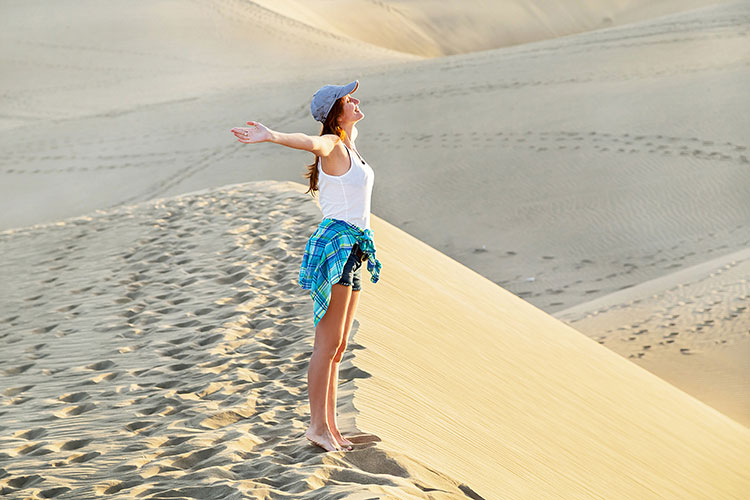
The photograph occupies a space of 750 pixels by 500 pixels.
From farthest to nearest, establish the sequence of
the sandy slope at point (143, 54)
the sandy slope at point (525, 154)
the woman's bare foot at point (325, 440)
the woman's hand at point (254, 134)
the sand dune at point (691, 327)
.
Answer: the sandy slope at point (143, 54) → the sandy slope at point (525, 154) → the sand dune at point (691, 327) → the woman's bare foot at point (325, 440) → the woman's hand at point (254, 134)

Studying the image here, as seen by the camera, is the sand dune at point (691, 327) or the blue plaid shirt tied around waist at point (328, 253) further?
the sand dune at point (691, 327)

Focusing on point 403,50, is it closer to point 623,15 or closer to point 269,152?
point 623,15

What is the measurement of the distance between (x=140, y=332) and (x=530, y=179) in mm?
11466

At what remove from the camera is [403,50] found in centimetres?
4116

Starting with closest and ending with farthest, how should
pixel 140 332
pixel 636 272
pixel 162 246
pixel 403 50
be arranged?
1. pixel 140 332
2. pixel 162 246
3. pixel 636 272
4. pixel 403 50

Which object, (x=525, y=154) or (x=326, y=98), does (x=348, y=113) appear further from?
(x=525, y=154)

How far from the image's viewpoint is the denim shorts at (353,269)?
3490 mm

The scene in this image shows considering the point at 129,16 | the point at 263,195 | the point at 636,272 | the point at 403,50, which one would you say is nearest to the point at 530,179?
the point at 636,272

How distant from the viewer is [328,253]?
11.4 ft

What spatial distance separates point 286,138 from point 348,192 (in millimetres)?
490

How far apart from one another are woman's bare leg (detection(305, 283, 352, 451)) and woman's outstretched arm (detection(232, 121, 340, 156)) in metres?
0.62

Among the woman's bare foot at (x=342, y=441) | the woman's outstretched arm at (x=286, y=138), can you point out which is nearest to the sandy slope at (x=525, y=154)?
the woman's bare foot at (x=342, y=441)

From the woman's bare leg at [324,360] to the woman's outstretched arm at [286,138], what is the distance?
0.62 metres

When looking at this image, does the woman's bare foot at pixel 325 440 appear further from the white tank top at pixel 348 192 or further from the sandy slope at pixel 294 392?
the white tank top at pixel 348 192
